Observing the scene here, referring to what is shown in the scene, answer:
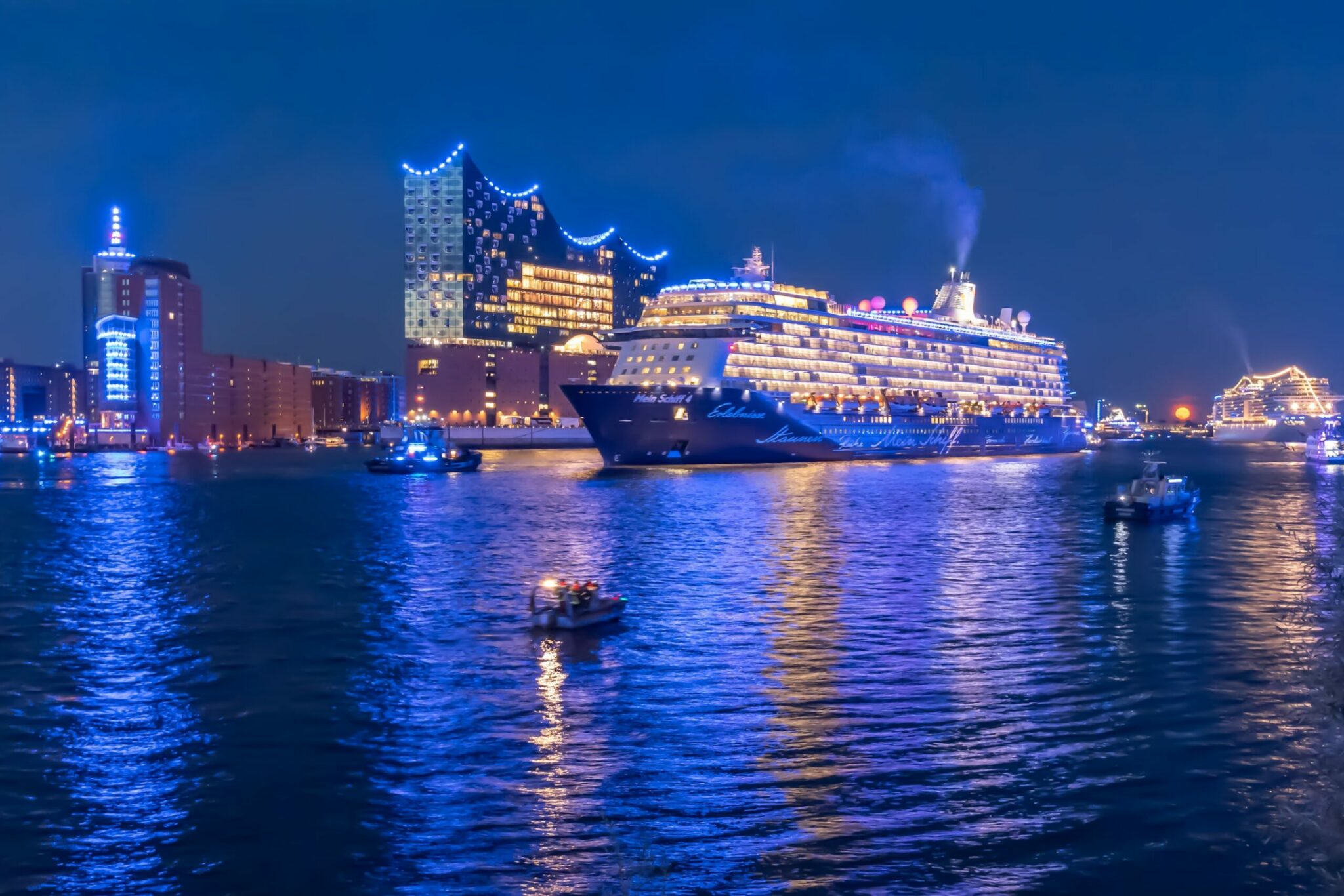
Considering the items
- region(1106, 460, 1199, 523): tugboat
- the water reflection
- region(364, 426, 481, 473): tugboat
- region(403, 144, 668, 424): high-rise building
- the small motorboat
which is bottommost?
the water reflection

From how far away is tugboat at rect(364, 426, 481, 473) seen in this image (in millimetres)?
96625

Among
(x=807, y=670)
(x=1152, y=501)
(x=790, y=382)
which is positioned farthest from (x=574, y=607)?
(x=790, y=382)

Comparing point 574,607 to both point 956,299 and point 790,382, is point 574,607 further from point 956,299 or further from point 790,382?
point 956,299

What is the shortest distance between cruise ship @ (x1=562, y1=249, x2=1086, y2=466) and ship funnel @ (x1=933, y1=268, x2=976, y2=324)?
170 cm

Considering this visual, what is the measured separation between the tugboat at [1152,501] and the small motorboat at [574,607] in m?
30.5

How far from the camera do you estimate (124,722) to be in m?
15.7

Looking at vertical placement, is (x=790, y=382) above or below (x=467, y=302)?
below

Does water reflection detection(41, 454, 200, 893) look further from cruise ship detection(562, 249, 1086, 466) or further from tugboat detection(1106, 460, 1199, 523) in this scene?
cruise ship detection(562, 249, 1086, 466)

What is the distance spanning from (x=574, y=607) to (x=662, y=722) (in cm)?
701

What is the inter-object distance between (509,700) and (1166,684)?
10472mm

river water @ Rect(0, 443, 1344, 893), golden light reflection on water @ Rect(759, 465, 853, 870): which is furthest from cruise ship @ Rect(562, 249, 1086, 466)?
river water @ Rect(0, 443, 1344, 893)

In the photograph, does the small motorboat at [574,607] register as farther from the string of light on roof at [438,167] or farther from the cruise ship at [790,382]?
the string of light on roof at [438,167]

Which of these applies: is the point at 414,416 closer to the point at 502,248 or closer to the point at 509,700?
the point at 502,248

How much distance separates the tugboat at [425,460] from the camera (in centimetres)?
9662
